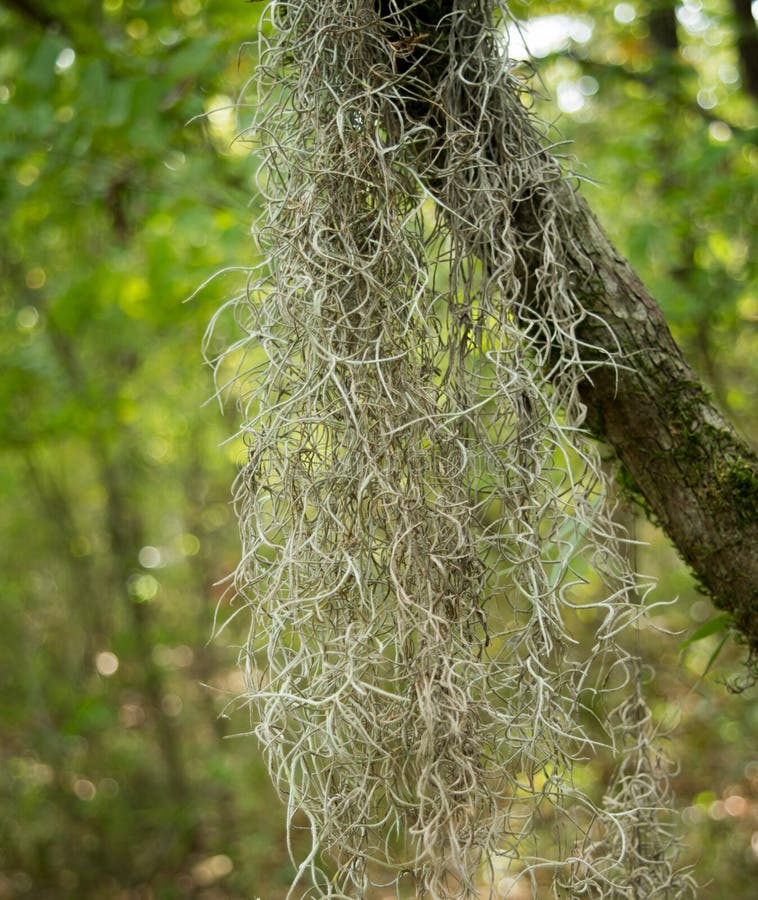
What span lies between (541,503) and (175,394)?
322 centimetres

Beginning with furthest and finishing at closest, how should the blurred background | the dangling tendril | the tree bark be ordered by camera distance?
the blurred background
the tree bark
the dangling tendril

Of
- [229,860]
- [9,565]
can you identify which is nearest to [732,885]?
[229,860]

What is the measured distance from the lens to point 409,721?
766 mm

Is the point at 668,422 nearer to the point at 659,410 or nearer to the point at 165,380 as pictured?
the point at 659,410

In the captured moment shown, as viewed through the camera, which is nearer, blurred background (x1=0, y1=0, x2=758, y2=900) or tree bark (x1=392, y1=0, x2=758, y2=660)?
tree bark (x1=392, y1=0, x2=758, y2=660)

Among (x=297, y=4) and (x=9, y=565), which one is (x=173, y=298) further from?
(x=9, y=565)

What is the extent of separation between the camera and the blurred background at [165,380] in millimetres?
1902

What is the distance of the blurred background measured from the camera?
1.90m

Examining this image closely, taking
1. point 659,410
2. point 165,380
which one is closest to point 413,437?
point 659,410

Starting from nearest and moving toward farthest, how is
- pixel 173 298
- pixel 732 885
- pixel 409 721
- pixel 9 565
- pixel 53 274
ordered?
pixel 409 721 < pixel 173 298 < pixel 732 885 < pixel 53 274 < pixel 9 565

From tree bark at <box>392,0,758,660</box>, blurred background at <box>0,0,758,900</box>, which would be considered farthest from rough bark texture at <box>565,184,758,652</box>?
blurred background at <box>0,0,758,900</box>

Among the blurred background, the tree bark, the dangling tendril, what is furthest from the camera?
the blurred background

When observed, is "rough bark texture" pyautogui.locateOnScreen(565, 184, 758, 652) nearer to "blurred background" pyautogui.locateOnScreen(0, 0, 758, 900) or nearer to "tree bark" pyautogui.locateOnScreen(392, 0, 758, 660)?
"tree bark" pyautogui.locateOnScreen(392, 0, 758, 660)

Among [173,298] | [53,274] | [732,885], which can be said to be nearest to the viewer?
[173,298]
